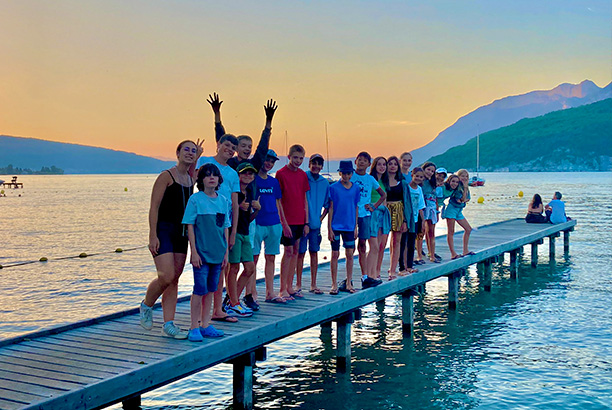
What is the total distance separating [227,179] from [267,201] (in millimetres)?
980

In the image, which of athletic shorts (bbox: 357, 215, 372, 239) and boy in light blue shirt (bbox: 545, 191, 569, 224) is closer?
athletic shorts (bbox: 357, 215, 372, 239)

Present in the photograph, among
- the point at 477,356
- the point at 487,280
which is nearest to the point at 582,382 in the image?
the point at 477,356

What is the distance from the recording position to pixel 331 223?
9141 millimetres

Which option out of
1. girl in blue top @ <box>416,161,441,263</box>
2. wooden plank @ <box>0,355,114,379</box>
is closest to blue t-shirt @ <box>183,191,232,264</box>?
wooden plank @ <box>0,355,114,379</box>

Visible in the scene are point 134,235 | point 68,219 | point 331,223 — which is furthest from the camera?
point 68,219

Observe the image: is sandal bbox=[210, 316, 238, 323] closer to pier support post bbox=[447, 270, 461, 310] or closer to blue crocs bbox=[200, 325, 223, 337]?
blue crocs bbox=[200, 325, 223, 337]

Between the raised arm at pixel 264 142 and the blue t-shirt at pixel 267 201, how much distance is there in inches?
8.2

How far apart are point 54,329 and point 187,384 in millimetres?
2815

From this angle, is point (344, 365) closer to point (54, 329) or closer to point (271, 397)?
point (271, 397)

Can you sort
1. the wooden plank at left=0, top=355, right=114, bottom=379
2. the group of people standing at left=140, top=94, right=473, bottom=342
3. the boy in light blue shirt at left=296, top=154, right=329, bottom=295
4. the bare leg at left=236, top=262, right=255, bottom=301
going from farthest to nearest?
the boy in light blue shirt at left=296, top=154, right=329, bottom=295 → the bare leg at left=236, top=262, right=255, bottom=301 → the group of people standing at left=140, top=94, right=473, bottom=342 → the wooden plank at left=0, top=355, right=114, bottom=379

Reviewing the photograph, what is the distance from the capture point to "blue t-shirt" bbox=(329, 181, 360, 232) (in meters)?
9.10

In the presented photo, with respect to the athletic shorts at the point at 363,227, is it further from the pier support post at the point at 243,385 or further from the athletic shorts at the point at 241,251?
the pier support post at the point at 243,385

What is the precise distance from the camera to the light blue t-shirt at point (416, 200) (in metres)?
11.2

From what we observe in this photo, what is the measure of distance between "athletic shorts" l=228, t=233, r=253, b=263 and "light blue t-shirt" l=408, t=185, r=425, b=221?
442 centimetres
